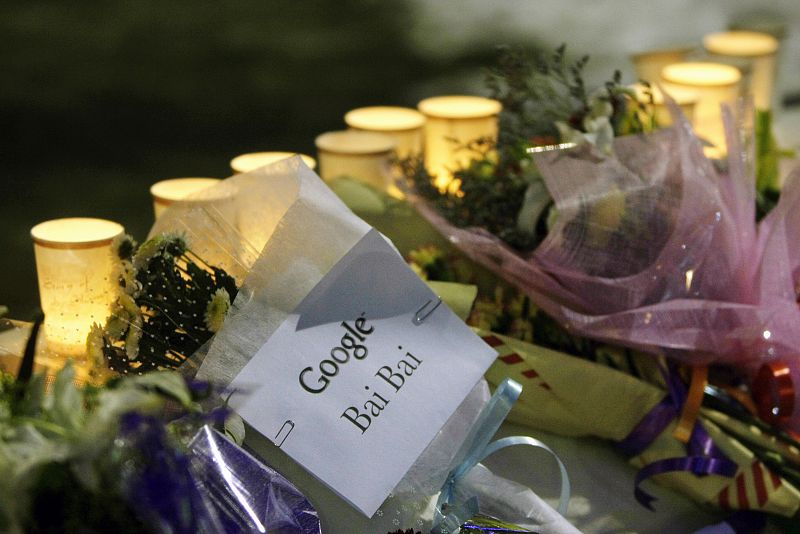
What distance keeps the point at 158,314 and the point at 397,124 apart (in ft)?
3.21

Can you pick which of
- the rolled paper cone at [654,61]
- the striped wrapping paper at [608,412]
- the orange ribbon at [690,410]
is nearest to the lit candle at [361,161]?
the striped wrapping paper at [608,412]

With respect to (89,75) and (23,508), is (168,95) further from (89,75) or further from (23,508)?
(23,508)

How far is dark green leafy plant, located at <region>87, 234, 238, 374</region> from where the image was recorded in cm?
79

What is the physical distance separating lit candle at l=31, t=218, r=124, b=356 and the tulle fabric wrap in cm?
13

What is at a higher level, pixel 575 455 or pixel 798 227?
pixel 798 227

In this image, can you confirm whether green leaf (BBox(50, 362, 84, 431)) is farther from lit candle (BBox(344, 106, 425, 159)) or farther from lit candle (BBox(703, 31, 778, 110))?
lit candle (BBox(703, 31, 778, 110))

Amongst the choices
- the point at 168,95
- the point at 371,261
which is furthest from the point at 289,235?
the point at 168,95

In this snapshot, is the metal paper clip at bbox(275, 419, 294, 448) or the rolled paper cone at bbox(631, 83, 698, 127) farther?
the rolled paper cone at bbox(631, 83, 698, 127)

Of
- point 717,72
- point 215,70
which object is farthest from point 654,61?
point 215,70

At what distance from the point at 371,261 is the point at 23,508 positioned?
14.3 inches

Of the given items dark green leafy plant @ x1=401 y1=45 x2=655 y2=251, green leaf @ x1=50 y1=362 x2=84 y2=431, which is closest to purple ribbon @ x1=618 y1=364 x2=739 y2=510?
dark green leafy plant @ x1=401 y1=45 x2=655 y2=251

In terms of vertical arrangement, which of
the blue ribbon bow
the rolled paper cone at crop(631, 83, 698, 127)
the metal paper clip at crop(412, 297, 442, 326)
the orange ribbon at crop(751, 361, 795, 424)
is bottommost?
the orange ribbon at crop(751, 361, 795, 424)

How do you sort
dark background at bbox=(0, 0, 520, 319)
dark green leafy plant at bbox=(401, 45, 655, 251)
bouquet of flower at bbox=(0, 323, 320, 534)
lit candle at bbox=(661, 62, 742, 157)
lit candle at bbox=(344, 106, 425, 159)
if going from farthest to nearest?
dark background at bbox=(0, 0, 520, 319), lit candle at bbox=(661, 62, 742, 157), lit candle at bbox=(344, 106, 425, 159), dark green leafy plant at bbox=(401, 45, 655, 251), bouquet of flower at bbox=(0, 323, 320, 534)

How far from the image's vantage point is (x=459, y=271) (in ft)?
3.99
